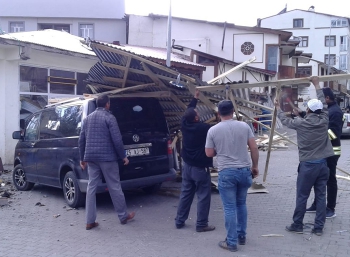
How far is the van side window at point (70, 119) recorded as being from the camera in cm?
725

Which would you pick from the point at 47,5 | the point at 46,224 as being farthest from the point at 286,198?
the point at 47,5

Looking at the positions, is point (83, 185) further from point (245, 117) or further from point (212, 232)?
point (245, 117)

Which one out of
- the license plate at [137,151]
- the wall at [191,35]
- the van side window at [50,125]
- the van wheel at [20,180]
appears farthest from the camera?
the wall at [191,35]

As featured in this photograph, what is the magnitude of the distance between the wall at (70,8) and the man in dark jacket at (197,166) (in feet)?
99.1

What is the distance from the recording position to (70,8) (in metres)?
34.2

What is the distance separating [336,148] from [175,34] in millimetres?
25064

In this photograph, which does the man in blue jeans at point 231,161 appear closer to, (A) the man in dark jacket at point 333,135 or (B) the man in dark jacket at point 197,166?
(B) the man in dark jacket at point 197,166

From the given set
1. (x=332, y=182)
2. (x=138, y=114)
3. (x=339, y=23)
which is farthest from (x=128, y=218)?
(x=339, y=23)

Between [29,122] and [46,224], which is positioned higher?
[29,122]

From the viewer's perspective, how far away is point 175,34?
99.8 ft

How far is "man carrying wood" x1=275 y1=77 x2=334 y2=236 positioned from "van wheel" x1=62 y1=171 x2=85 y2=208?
3608mm

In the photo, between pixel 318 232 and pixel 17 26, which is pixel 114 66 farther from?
pixel 17 26

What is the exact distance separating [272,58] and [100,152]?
2661 cm

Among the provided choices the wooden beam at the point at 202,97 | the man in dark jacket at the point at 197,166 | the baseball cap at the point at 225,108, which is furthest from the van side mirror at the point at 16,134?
the baseball cap at the point at 225,108
